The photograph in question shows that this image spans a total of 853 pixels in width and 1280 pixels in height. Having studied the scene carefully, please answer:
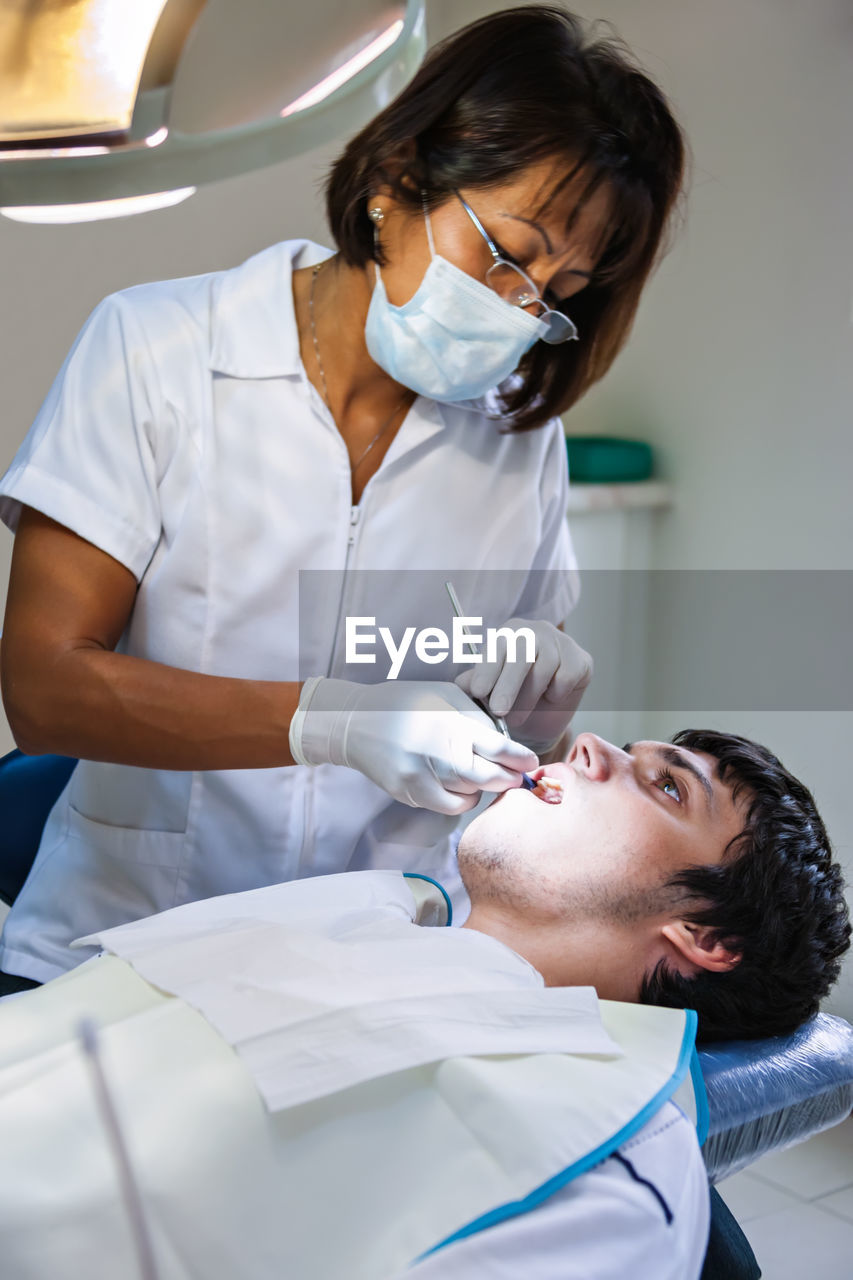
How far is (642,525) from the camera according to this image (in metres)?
3.17

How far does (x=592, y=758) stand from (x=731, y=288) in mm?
1811

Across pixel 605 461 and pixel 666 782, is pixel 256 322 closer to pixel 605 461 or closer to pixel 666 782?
pixel 666 782

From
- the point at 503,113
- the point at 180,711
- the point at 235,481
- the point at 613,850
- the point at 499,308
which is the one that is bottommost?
the point at 613,850

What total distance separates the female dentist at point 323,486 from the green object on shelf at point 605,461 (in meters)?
1.42

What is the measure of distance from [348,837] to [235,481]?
1.60 ft

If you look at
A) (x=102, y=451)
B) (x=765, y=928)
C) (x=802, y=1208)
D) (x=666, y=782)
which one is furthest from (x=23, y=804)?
(x=802, y=1208)

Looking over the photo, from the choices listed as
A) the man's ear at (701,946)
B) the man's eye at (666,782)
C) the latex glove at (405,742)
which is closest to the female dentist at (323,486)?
the latex glove at (405,742)

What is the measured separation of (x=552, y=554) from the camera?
1722 mm

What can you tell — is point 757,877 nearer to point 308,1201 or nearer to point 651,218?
point 308,1201

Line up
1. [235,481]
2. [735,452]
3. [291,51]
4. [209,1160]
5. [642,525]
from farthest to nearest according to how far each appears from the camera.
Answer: [642,525], [735,452], [235,481], [209,1160], [291,51]

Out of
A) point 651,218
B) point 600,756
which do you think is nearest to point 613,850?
point 600,756

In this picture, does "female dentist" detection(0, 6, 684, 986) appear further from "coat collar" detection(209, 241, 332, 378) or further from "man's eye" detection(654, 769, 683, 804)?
"man's eye" detection(654, 769, 683, 804)

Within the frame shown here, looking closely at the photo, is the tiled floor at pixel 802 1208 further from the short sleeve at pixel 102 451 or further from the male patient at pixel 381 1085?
the short sleeve at pixel 102 451

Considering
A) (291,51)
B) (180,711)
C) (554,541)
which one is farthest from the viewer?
(554,541)
